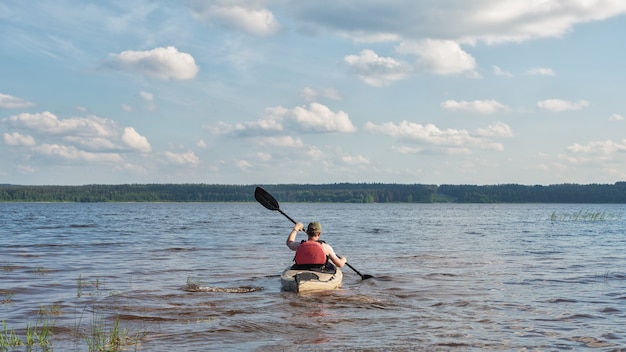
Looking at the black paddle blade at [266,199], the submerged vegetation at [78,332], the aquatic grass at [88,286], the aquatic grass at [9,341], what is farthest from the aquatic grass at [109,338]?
the black paddle blade at [266,199]

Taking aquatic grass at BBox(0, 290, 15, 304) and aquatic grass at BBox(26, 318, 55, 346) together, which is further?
aquatic grass at BBox(0, 290, 15, 304)

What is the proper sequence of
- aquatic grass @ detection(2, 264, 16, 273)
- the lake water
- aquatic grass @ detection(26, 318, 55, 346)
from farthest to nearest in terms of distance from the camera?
aquatic grass @ detection(2, 264, 16, 273), the lake water, aquatic grass @ detection(26, 318, 55, 346)

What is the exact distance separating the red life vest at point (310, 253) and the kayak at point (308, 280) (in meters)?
0.23

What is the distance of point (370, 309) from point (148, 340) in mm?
5178

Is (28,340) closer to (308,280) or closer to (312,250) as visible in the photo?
(308,280)

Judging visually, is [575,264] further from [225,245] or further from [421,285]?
[225,245]

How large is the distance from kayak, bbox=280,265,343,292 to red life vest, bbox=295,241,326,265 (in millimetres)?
234

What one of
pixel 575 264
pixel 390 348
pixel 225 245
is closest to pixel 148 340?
pixel 390 348

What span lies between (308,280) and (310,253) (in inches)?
30.5

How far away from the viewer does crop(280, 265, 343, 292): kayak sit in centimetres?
1537

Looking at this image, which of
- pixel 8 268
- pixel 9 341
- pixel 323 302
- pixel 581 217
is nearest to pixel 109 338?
pixel 9 341

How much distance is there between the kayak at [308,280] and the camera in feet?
50.4

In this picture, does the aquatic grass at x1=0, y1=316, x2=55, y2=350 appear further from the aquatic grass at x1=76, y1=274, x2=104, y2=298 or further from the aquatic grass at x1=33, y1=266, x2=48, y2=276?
the aquatic grass at x1=33, y1=266, x2=48, y2=276

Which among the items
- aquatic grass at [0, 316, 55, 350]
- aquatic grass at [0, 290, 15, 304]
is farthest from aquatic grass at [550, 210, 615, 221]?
aquatic grass at [0, 316, 55, 350]
